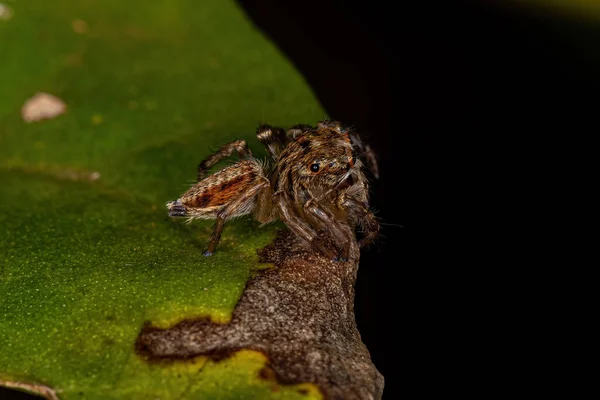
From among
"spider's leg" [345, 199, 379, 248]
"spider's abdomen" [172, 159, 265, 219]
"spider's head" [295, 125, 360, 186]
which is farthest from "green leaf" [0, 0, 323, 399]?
"spider's leg" [345, 199, 379, 248]

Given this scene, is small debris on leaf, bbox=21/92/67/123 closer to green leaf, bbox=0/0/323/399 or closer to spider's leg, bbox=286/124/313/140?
green leaf, bbox=0/0/323/399

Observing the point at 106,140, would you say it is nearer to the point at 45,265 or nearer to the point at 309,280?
the point at 45,265

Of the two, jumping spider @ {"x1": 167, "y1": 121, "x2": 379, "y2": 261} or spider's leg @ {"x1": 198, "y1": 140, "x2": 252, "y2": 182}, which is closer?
jumping spider @ {"x1": 167, "y1": 121, "x2": 379, "y2": 261}

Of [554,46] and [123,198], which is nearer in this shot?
[123,198]

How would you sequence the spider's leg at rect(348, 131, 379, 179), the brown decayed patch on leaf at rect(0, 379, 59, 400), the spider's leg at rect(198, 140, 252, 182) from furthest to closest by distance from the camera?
the spider's leg at rect(348, 131, 379, 179) < the spider's leg at rect(198, 140, 252, 182) < the brown decayed patch on leaf at rect(0, 379, 59, 400)

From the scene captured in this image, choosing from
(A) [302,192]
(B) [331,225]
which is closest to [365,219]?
(B) [331,225]

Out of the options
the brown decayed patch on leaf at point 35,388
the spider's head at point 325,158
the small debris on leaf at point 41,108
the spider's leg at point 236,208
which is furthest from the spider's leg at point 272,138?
the brown decayed patch on leaf at point 35,388

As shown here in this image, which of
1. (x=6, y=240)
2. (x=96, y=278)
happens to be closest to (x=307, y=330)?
(x=96, y=278)

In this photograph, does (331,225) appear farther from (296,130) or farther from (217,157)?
(217,157)
